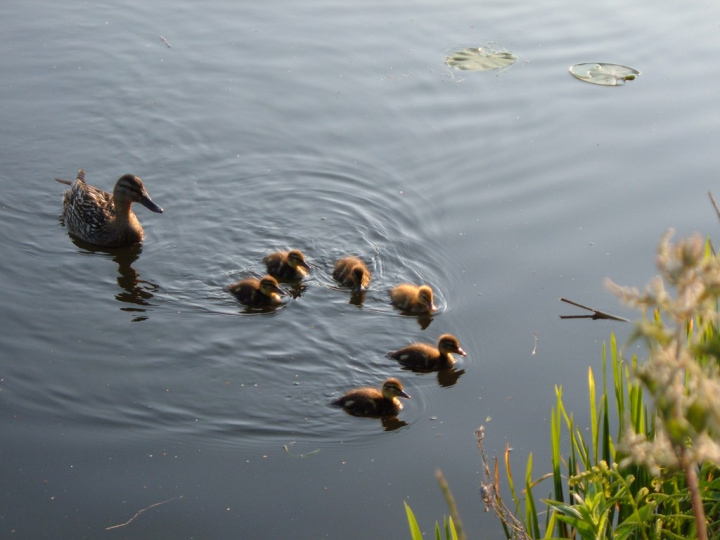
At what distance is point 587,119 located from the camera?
7.83 meters

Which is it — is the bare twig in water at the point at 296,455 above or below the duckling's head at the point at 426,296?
below

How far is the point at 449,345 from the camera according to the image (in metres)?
5.29

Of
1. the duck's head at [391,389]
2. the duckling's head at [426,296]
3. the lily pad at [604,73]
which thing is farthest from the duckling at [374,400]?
the lily pad at [604,73]

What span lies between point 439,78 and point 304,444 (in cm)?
482

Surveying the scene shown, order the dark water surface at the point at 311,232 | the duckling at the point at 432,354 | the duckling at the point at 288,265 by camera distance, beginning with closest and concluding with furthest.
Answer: the dark water surface at the point at 311,232
the duckling at the point at 432,354
the duckling at the point at 288,265

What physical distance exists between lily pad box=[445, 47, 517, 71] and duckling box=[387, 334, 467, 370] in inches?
158

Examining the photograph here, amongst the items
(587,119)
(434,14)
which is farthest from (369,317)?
(434,14)

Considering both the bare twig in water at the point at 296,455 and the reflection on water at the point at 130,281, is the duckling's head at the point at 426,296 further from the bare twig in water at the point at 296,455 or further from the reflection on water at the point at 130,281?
the reflection on water at the point at 130,281

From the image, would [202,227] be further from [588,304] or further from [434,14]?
[434,14]

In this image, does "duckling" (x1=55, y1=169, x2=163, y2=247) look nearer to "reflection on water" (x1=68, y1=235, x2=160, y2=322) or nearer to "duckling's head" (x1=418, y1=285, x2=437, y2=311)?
"reflection on water" (x1=68, y1=235, x2=160, y2=322)

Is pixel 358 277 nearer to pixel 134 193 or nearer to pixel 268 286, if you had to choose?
pixel 268 286

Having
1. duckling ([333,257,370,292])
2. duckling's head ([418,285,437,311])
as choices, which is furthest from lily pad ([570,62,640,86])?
duckling's head ([418,285,437,311])

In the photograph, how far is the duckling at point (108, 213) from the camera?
6.51m

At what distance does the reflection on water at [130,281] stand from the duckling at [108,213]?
0.05 m
